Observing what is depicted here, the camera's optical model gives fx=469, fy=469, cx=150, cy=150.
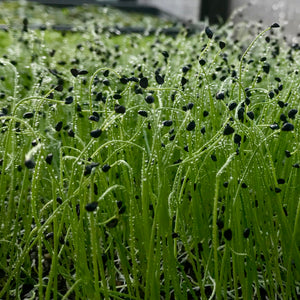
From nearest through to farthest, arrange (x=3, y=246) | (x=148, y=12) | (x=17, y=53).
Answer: (x=3, y=246), (x=17, y=53), (x=148, y=12)

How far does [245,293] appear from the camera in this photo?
1.36 meters

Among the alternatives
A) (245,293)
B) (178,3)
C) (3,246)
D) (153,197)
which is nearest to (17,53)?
(3,246)

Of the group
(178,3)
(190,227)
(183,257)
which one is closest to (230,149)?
(190,227)

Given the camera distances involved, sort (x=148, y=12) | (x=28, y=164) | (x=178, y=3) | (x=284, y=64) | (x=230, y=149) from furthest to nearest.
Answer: (x=148, y=12), (x=178, y=3), (x=284, y=64), (x=230, y=149), (x=28, y=164)

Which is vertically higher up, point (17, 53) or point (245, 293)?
point (17, 53)

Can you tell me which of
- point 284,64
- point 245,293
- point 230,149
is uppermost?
point 284,64

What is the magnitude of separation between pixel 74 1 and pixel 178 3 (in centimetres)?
186

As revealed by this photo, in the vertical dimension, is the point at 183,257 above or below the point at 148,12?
below

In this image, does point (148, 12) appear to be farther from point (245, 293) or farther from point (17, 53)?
point (245, 293)

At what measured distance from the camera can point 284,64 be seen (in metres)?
2.52

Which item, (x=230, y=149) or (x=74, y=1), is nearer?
(x=230, y=149)

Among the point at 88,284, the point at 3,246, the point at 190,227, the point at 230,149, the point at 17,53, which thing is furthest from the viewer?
the point at 17,53

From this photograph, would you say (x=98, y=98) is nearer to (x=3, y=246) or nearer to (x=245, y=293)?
(x=3, y=246)

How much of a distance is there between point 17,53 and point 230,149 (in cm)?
186
